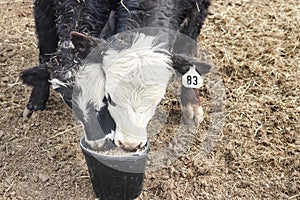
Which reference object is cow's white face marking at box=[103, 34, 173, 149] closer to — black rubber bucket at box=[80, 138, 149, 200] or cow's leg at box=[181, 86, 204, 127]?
black rubber bucket at box=[80, 138, 149, 200]

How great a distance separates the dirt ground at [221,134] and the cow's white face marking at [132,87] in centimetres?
76

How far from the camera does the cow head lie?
305 centimetres

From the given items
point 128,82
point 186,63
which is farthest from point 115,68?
point 186,63

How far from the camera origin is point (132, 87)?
306cm

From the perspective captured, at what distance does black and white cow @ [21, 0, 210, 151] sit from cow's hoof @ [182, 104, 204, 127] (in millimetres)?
951

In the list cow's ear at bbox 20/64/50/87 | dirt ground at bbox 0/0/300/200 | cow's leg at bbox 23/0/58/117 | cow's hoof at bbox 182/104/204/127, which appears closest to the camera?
cow's ear at bbox 20/64/50/87

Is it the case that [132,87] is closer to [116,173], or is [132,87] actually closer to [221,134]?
[116,173]

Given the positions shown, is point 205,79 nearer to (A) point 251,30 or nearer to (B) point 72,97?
(A) point 251,30

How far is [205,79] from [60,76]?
72.1 inches

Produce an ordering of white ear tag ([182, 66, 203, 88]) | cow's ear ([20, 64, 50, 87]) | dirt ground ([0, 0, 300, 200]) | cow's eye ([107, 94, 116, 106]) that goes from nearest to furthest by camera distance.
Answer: cow's eye ([107, 94, 116, 106]) < cow's ear ([20, 64, 50, 87]) < white ear tag ([182, 66, 203, 88]) < dirt ground ([0, 0, 300, 200])

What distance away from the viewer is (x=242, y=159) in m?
3.89

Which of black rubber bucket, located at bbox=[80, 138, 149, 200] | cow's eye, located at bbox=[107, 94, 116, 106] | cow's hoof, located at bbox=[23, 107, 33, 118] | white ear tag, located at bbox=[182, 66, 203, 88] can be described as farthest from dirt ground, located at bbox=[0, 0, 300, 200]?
cow's eye, located at bbox=[107, 94, 116, 106]

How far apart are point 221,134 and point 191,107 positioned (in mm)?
348

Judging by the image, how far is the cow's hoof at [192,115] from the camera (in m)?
4.22
